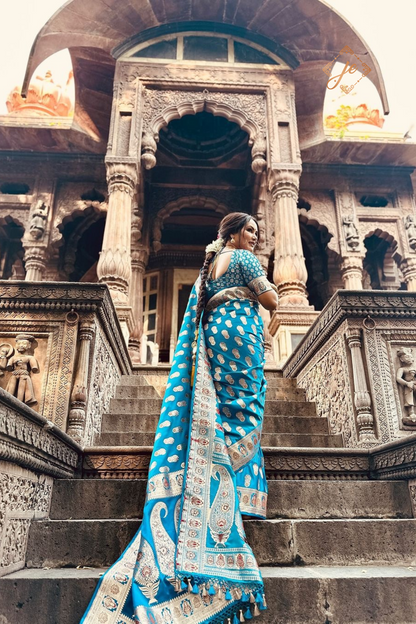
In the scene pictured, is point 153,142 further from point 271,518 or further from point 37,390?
point 271,518

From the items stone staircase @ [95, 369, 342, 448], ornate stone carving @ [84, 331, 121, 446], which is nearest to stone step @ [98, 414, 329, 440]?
stone staircase @ [95, 369, 342, 448]

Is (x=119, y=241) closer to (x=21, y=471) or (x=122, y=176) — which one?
(x=122, y=176)

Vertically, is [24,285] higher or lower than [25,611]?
higher

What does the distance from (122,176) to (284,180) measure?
2.54 metres

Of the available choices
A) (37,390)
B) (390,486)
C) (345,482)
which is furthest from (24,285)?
(390,486)

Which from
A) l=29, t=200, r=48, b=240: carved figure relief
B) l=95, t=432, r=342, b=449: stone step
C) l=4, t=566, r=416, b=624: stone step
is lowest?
l=4, t=566, r=416, b=624: stone step

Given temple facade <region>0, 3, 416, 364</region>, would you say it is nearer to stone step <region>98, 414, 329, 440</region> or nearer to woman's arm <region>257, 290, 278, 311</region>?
stone step <region>98, 414, 329, 440</region>

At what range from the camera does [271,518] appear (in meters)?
2.49

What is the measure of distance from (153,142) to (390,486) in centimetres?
671

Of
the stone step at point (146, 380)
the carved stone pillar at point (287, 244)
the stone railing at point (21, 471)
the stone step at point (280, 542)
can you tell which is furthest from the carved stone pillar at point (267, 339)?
the stone railing at point (21, 471)

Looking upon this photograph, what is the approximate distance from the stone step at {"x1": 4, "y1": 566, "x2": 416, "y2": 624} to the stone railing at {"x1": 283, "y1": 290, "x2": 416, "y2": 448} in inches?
54.9

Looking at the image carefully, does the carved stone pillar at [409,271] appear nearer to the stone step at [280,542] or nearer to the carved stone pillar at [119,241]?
the carved stone pillar at [119,241]

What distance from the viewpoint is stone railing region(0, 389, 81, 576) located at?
1.86m

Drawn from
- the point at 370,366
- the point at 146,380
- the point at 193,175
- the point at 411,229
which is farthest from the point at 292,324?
the point at 193,175
